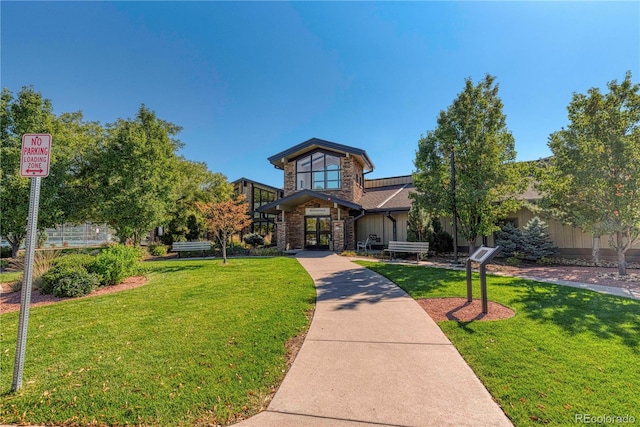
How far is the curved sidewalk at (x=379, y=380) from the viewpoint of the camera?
2480 mm

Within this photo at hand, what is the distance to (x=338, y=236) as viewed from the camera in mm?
17266

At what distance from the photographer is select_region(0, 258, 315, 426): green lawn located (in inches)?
104

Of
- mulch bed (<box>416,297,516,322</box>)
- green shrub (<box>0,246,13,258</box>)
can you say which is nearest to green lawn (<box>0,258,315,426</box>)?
mulch bed (<box>416,297,516,322</box>)

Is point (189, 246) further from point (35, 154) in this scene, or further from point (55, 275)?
point (35, 154)

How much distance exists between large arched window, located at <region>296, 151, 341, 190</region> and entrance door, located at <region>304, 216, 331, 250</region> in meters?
2.34

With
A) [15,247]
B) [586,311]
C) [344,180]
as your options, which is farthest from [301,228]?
[15,247]

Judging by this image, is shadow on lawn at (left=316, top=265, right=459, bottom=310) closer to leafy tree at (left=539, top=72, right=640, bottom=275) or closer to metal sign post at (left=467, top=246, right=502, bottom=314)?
metal sign post at (left=467, top=246, right=502, bottom=314)

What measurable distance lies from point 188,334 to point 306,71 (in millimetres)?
13158

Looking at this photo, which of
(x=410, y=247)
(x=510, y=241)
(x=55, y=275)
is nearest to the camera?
(x=55, y=275)

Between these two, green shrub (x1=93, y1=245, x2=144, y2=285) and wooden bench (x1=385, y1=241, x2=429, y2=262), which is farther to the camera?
wooden bench (x1=385, y1=241, x2=429, y2=262)

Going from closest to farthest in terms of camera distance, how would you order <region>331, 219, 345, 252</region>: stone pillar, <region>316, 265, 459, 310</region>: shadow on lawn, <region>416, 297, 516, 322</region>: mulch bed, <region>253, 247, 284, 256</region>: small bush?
<region>416, 297, 516, 322</region>: mulch bed → <region>316, 265, 459, 310</region>: shadow on lawn → <region>253, 247, 284, 256</region>: small bush → <region>331, 219, 345, 252</region>: stone pillar

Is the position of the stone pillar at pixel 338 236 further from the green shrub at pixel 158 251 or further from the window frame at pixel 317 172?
the green shrub at pixel 158 251

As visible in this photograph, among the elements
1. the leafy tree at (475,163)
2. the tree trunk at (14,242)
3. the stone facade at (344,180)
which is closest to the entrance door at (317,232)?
the stone facade at (344,180)

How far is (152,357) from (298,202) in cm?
1510
